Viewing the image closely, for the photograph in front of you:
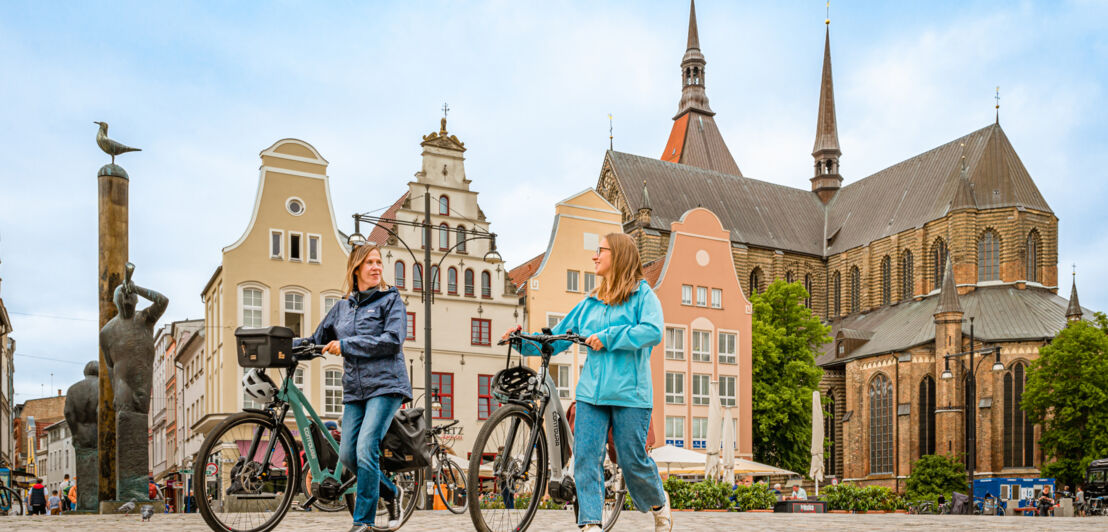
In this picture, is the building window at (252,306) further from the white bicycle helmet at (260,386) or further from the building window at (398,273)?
the white bicycle helmet at (260,386)

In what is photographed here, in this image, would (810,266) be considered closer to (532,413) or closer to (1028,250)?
(1028,250)

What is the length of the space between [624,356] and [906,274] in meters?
61.6

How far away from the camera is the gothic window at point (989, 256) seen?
58.5 meters

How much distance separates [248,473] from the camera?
5863 millimetres

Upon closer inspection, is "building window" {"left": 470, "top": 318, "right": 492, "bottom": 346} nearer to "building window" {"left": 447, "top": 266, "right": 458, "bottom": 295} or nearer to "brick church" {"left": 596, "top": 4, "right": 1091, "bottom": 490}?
"building window" {"left": 447, "top": 266, "right": 458, "bottom": 295}

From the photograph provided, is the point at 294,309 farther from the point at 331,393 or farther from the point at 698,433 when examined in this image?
the point at 698,433

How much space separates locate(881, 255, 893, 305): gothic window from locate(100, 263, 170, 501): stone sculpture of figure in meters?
56.9

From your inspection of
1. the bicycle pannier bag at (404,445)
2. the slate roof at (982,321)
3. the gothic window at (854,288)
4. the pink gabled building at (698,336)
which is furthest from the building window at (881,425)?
the bicycle pannier bag at (404,445)

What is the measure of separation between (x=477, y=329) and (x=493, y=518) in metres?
29.3

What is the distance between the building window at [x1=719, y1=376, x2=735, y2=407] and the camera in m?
39.9

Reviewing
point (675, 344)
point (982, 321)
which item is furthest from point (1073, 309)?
point (675, 344)

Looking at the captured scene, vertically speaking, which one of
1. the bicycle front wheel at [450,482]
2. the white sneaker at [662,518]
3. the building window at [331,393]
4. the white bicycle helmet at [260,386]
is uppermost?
the white bicycle helmet at [260,386]

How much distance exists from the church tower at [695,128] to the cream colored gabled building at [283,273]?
46.2 metres

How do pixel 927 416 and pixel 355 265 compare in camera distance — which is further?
pixel 927 416
